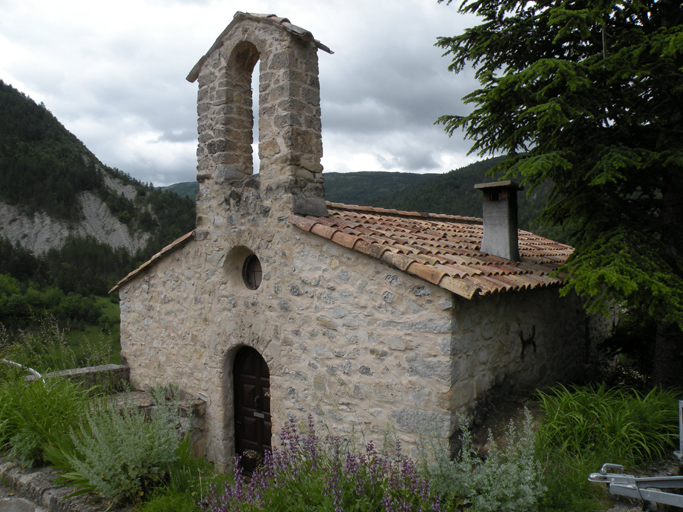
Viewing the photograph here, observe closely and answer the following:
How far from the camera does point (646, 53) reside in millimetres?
4789

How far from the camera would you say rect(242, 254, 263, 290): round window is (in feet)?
19.8

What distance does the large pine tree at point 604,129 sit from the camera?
4375 millimetres

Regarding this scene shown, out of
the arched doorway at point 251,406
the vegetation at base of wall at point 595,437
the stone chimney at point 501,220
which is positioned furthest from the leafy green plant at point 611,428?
the arched doorway at point 251,406

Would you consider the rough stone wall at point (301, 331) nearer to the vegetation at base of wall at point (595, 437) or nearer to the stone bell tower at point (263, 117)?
the stone bell tower at point (263, 117)

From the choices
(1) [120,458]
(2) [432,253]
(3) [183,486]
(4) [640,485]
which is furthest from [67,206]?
(4) [640,485]

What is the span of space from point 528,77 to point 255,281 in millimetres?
4017

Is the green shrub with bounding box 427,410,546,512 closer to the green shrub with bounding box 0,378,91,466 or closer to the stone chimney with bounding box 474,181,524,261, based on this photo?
the stone chimney with bounding box 474,181,524,261

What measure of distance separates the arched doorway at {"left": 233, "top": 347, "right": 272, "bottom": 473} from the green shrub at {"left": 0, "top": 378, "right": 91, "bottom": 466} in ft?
6.18

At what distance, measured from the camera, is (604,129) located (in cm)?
512

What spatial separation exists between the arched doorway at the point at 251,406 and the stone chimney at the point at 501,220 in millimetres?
3421

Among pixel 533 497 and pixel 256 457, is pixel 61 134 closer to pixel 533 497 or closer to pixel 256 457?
pixel 256 457

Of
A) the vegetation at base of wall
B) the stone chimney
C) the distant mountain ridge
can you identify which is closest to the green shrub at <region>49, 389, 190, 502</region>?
the vegetation at base of wall

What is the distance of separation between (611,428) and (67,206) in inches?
1314

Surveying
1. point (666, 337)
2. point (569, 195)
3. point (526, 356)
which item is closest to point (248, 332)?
point (526, 356)
